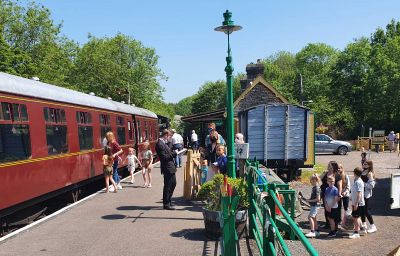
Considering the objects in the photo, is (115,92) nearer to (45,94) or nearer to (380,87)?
(380,87)

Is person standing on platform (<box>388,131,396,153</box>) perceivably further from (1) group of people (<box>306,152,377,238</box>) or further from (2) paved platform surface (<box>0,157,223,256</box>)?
(2) paved platform surface (<box>0,157,223,256</box>)

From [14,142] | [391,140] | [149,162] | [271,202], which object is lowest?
[391,140]

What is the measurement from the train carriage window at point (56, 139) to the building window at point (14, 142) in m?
1.13

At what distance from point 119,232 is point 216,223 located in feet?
6.65

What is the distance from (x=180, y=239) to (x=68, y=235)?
2124 millimetres

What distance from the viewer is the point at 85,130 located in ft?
43.1

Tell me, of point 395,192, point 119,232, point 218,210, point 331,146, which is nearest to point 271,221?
point 218,210

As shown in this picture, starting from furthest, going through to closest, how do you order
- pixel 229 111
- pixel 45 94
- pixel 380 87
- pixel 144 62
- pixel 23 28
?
pixel 144 62
pixel 380 87
pixel 23 28
pixel 45 94
pixel 229 111

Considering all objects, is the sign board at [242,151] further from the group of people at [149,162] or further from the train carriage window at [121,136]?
the train carriage window at [121,136]

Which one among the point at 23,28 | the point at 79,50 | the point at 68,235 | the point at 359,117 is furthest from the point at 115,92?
the point at 68,235

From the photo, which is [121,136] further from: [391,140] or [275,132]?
[391,140]

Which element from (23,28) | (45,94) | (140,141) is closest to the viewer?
(45,94)

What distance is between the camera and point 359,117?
51438mm

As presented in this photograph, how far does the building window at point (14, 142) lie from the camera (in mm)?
7926
